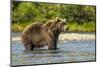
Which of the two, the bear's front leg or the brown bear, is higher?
the brown bear

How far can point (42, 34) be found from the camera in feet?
8.69

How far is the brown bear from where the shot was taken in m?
2.59

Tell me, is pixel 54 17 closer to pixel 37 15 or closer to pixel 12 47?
pixel 37 15

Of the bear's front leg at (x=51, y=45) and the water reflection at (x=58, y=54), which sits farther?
the bear's front leg at (x=51, y=45)

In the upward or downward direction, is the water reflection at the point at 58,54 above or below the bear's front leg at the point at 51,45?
below

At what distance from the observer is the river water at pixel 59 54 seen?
252cm

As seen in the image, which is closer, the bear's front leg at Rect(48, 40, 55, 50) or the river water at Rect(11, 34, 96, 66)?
the river water at Rect(11, 34, 96, 66)

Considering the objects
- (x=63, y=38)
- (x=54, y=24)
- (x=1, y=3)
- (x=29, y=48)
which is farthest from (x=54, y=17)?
(x=1, y=3)

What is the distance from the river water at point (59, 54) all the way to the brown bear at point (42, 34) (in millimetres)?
61

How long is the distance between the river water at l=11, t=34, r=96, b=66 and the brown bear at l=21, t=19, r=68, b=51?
61 mm

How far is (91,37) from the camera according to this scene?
288 centimetres

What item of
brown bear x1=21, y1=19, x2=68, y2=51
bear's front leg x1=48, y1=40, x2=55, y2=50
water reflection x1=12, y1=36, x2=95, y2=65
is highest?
brown bear x1=21, y1=19, x2=68, y2=51

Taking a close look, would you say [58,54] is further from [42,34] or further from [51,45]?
[42,34]

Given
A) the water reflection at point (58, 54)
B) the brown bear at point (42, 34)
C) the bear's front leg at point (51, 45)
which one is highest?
the brown bear at point (42, 34)
